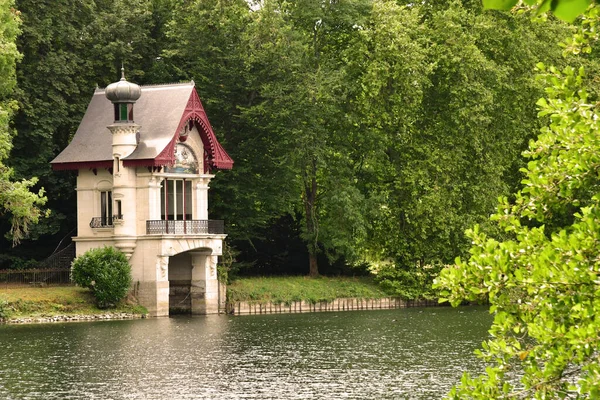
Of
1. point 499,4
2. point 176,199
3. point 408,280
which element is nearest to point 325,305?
point 408,280

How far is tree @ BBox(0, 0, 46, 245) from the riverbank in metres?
2.30

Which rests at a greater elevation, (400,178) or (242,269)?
(400,178)

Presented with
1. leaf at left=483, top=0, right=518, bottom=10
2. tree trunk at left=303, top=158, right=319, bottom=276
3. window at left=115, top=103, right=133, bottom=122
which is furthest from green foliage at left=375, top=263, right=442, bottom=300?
leaf at left=483, top=0, right=518, bottom=10

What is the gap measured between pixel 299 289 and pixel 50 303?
11.5 m

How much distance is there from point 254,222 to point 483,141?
12.1m

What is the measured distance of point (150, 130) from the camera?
49500 millimetres

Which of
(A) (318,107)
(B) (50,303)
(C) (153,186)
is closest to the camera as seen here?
(B) (50,303)

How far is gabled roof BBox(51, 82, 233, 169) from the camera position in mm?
48594

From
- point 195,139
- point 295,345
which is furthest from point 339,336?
point 195,139

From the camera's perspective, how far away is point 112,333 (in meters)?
39.1

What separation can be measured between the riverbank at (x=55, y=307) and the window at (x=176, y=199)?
4537mm

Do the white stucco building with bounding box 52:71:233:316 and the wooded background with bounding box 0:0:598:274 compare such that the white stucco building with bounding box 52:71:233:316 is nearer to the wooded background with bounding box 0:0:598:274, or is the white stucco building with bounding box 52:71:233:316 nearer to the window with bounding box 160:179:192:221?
the window with bounding box 160:179:192:221

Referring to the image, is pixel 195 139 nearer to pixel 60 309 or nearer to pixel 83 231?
pixel 83 231

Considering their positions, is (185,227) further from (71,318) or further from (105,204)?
(71,318)
